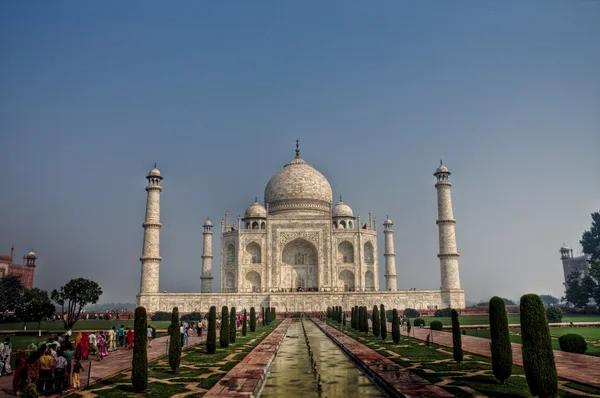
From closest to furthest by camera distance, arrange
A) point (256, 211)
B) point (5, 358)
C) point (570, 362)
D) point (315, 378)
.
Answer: point (315, 378) → point (5, 358) → point (570, 362) → point (256, 211)

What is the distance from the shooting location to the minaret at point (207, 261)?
43.5 metres

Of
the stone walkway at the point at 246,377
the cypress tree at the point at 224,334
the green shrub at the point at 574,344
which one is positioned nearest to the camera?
the stone walkway at the point at 246,377

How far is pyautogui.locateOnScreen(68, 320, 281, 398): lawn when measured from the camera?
27.9ft

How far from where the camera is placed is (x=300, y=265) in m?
39.8

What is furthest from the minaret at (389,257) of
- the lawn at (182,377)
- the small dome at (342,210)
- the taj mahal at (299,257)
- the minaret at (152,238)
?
the lawn at (182,377)

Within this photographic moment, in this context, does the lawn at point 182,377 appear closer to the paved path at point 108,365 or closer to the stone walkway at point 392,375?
the paved path at point 108,365

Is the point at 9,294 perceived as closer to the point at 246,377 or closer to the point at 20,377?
the point at 20,377

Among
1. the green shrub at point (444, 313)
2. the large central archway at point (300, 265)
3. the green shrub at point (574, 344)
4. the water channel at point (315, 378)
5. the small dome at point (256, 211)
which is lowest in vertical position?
the water channel at point (315, 378)

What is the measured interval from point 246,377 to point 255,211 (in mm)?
33842

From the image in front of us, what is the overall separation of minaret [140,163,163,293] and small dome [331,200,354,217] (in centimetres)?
1557

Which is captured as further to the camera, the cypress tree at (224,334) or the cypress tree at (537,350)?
the cypress tree at (224,334)

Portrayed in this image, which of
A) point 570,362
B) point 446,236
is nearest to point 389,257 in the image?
point 446,236

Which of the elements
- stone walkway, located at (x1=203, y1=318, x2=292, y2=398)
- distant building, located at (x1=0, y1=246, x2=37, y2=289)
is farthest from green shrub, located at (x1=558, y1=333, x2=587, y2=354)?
distant building, located at (x1=0, y1=246, x2=37, y2=289)

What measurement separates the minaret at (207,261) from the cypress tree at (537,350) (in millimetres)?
37380
